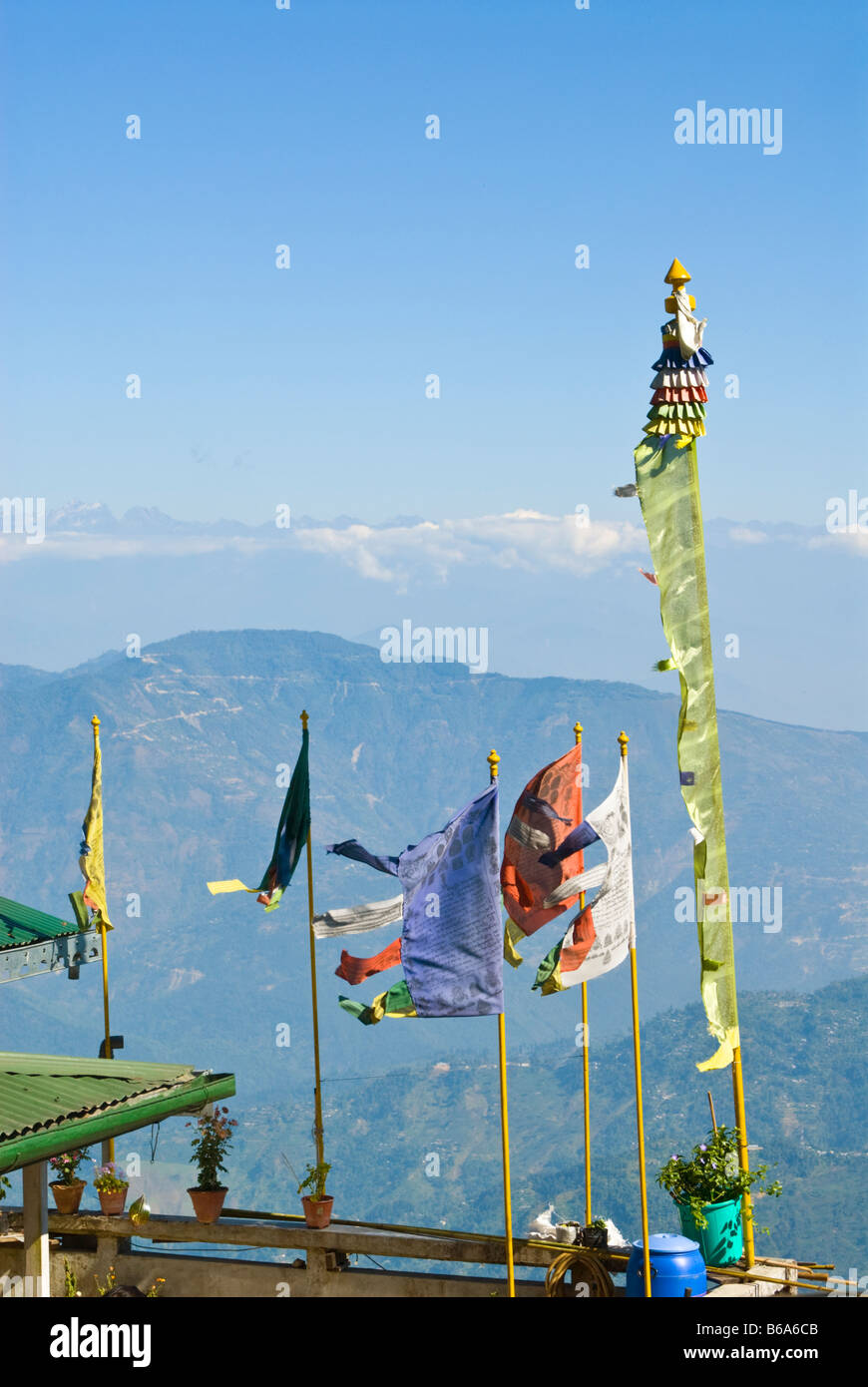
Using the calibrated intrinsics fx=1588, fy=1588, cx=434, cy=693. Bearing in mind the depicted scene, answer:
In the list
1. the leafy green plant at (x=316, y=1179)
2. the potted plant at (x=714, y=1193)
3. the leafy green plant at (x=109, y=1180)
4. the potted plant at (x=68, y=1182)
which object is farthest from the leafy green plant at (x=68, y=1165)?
the potted plant at (x=714, y=1193)

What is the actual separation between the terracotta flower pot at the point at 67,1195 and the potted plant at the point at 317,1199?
2.69 metres

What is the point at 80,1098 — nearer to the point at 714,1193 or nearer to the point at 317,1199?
the point at 317,1199

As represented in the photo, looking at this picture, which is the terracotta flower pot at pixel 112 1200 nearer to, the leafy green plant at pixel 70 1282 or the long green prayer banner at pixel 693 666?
the leafy green plant at pixel 70 1282

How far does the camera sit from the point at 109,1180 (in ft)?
54.0

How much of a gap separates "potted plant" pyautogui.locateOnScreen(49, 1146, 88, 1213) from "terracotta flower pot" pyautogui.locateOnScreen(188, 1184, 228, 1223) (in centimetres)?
145

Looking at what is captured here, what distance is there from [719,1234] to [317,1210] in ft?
12.9

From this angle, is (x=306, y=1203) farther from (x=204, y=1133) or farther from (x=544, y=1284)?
(x=544, y=1284)

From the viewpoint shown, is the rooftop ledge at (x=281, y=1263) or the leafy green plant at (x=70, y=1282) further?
the leafy green plant at (x=70, y=1282)

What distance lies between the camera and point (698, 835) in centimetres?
1492

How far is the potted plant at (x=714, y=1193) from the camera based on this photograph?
547 inches

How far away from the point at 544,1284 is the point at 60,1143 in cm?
441
